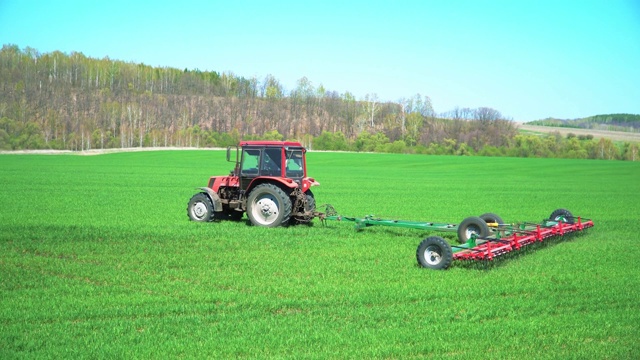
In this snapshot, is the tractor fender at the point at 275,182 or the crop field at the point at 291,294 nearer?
the crop field at the point at 291,294

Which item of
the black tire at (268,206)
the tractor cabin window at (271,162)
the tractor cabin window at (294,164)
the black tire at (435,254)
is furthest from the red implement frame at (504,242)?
the tractor cabin window at (271,162)

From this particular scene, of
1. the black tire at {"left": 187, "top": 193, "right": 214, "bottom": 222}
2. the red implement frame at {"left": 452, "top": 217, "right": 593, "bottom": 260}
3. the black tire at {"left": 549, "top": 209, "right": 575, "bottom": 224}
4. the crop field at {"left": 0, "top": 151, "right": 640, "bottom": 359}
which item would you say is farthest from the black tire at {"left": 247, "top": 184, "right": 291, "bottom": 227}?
the black tire at {"left": 549, "top": 209, "right": 575, "bottom": 224}

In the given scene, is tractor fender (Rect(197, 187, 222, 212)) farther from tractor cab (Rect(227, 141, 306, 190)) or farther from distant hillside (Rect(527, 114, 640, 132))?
distant hillside (Rect(527, 114, 640, 132))

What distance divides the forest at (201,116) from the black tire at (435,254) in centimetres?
8488

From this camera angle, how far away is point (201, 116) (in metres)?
132

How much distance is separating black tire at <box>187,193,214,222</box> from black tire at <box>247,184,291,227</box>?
1.41m

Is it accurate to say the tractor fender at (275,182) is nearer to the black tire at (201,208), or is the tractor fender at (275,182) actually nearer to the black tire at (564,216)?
the black tire at (201,208)

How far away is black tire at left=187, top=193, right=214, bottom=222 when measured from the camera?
54.5 feet

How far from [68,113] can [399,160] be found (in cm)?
7278

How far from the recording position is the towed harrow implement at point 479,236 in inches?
439

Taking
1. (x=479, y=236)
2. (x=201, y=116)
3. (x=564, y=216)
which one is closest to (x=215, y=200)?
(x=479, y=236)

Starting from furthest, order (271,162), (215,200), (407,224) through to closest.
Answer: (215,200), (271,162), (407,224)

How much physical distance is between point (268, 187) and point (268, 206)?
1.77ft

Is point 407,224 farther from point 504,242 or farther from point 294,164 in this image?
point 294,164
